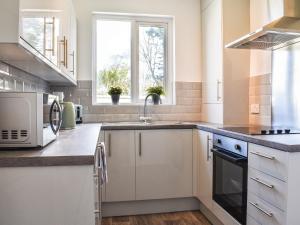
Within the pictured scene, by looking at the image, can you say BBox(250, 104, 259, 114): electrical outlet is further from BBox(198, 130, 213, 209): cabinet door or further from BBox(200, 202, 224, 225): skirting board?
BBox(200, 202, 224, 225): skirting board

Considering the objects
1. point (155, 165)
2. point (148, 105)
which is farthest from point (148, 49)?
point (155, 165)

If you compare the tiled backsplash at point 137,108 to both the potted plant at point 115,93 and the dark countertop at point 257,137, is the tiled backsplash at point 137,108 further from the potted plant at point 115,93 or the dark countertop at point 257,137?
the dark countertop at point 257,137

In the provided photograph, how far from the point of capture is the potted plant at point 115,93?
10.9 ft

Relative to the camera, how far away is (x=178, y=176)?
9.41ft

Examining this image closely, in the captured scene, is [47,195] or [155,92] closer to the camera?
[47,195]

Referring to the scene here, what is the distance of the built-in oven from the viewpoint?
1.94 m

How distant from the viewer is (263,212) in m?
1.71

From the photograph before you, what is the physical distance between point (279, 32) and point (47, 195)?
184cm

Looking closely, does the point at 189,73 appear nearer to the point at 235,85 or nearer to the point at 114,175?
the point at 235,85

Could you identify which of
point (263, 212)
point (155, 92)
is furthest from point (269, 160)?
point (155, 92)

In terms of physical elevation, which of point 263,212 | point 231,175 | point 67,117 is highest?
point 67,117

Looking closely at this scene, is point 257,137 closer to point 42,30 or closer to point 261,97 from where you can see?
point 261,97

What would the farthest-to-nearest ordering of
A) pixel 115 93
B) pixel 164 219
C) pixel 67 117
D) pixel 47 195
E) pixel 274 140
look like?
pixel 115 93
pixel 164 219
pixel 67 117
pixel 274 140
pixel 47 195

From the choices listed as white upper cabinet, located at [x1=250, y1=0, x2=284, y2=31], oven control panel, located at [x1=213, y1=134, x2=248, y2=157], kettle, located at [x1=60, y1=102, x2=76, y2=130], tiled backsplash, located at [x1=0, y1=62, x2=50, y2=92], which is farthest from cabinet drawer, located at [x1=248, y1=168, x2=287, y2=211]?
tiled backsplash, located at [x1=0, y1=62, x2=50, y2=92]
